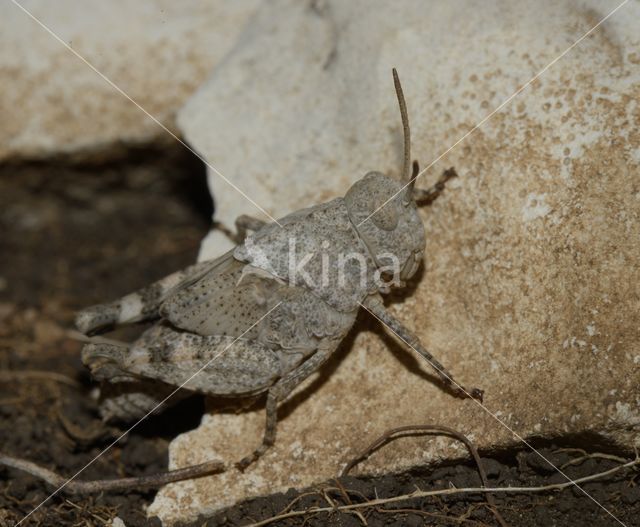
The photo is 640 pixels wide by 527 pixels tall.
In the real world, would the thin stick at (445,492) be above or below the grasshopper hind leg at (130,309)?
below

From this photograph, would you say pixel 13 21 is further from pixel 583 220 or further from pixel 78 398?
pixel 583 220

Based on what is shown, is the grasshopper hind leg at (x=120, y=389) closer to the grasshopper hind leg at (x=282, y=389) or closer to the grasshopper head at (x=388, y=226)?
the grasshopper hind leg at (x=282, y=389)

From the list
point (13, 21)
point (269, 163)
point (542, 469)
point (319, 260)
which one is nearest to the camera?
point (542, 469)

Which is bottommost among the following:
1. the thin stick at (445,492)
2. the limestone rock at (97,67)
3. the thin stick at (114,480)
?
the thin stick at (445,492)

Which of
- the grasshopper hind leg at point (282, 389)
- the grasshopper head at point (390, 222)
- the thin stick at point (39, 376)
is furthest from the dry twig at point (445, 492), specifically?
the thin stick at point (39, 376)

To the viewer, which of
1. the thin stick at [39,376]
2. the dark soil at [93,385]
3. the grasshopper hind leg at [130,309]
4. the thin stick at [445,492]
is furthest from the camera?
the thin stick at [39,376]

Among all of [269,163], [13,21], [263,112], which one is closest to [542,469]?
[269,163]
